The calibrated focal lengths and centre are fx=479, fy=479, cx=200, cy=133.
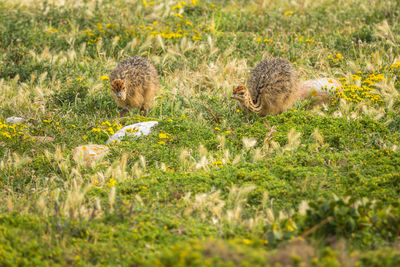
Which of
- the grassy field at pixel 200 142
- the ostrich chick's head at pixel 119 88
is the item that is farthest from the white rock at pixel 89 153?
the ostrich chick's head at pixel 119 88

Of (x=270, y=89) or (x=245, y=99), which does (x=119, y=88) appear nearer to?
(x=245, y=99)

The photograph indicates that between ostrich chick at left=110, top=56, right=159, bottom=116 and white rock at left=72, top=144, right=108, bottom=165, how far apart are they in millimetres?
1688

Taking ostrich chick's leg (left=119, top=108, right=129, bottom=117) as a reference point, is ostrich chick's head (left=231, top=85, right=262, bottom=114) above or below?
above

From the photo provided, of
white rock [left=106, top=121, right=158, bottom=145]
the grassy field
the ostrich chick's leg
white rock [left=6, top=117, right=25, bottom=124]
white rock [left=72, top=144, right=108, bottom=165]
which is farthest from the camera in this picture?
the ostrich chick's leg

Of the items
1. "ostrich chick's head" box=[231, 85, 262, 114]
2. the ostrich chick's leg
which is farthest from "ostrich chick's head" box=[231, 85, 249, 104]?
the ostrich chick's leg

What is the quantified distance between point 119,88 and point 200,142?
2001mm

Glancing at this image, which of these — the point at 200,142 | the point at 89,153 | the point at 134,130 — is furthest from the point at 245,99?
the point at 89,153

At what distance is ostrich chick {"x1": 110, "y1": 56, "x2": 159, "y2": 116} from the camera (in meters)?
8.92

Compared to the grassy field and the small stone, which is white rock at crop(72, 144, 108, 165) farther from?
the small stone

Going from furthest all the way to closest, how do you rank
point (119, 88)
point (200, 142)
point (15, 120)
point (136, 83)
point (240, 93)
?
point (136, 83) → point (15, 120) → point (119, 88) → point (240, 93) → point (200, 142)

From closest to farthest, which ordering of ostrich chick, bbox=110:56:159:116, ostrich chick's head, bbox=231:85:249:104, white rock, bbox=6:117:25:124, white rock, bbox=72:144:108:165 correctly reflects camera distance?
white rock, bbox=72:144:108:165 → ostrich chick's head, bbox=231:85:249:104 → white rock, bbox=6:117:25:124 → ostrich chick, bbox=110:56:159:116

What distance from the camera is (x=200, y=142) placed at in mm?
7344

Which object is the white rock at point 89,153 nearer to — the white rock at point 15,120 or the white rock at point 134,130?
the white rock at point 134,130

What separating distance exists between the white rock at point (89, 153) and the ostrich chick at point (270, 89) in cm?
260
